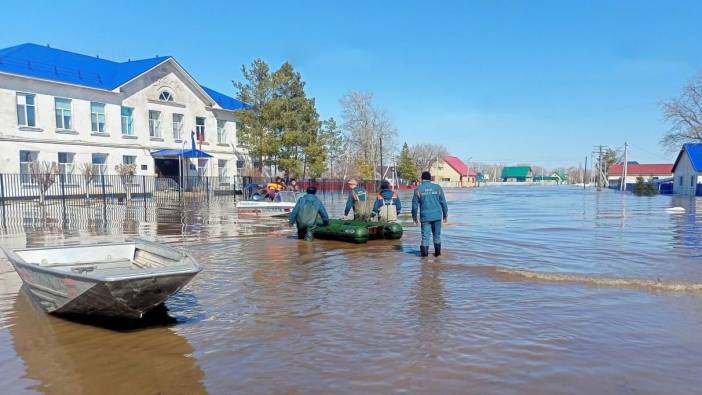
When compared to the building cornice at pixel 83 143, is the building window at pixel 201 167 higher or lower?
lower

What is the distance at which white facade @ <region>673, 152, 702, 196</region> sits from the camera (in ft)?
163

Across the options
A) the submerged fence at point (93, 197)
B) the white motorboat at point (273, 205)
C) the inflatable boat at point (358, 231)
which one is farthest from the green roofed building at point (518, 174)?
the inflatable boat at point (358, 231)

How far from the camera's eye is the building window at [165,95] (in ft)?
118

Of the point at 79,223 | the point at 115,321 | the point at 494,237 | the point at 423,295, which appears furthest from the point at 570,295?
the point at 79,223

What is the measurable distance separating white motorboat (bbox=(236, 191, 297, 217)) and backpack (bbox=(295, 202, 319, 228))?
28.4 feet

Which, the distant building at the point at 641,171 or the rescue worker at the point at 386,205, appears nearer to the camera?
the rescue worker at the point at 386,205

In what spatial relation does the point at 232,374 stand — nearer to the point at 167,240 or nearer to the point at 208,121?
the point at 167,240

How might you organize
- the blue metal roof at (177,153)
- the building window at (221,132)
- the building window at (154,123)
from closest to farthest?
the blue metal roof at (177,153)
the building window at (154,123)
the building window at (221,132)

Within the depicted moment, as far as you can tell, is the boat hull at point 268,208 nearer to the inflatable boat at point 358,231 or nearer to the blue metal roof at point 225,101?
the inflatable boat at point 358,231

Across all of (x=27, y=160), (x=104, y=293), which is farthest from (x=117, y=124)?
(x=104, y=293)

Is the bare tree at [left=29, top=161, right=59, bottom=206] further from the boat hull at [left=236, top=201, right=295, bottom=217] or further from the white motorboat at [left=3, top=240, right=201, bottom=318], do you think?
the white motorboat at [left=3, top=240, right=201, bottom=318]

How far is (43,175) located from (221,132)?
60.2 feet

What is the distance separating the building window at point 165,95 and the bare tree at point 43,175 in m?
10.0

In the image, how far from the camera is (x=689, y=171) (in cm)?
5212
